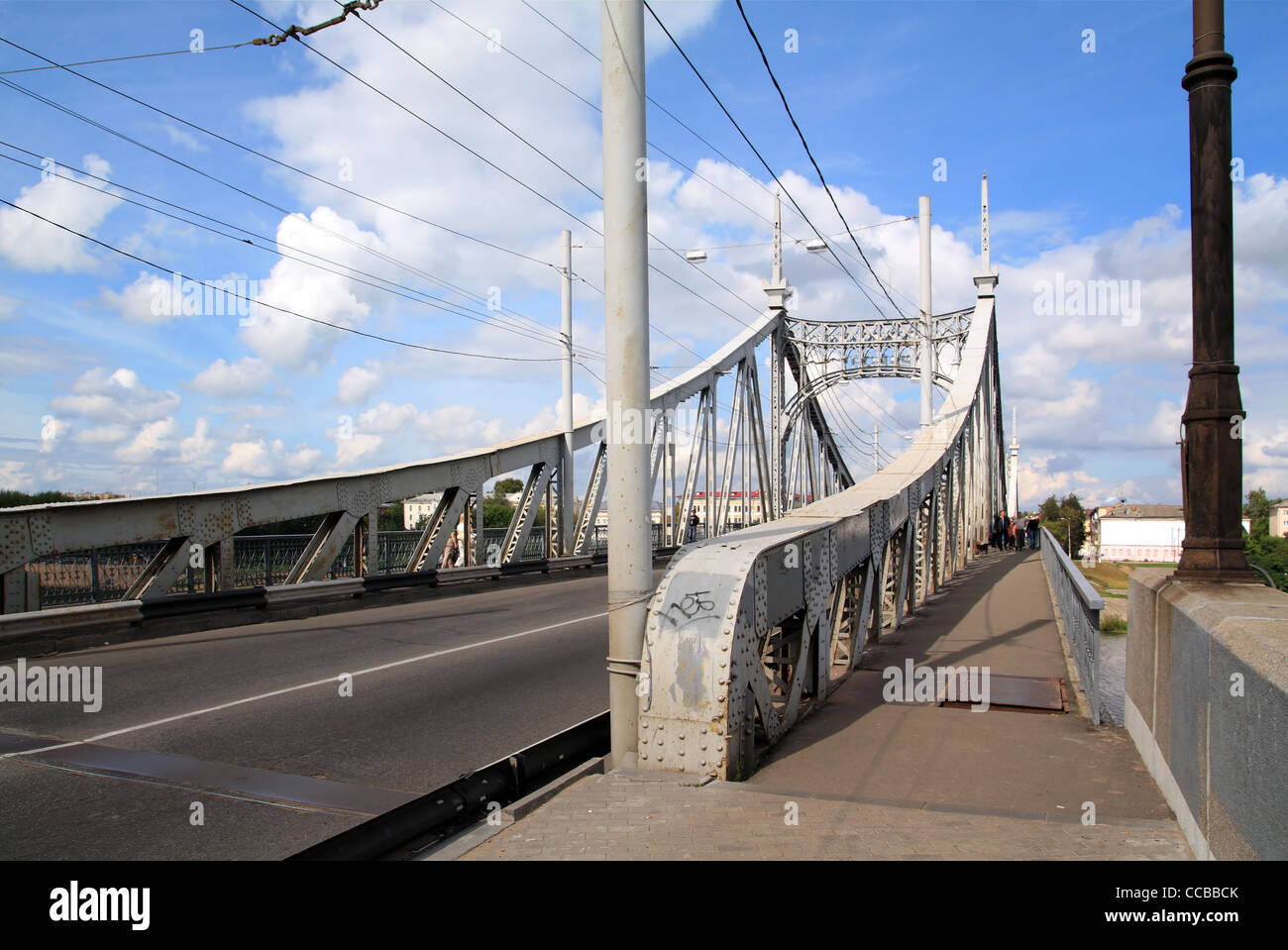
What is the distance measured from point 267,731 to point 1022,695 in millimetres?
6091

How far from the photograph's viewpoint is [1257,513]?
87.9 metres

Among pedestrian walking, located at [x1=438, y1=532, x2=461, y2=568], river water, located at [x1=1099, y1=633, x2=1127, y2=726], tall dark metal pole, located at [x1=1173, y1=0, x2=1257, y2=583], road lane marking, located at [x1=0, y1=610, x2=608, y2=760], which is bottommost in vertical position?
river water, located at [x1=1099, y1=633, x2=1127, y2=726]

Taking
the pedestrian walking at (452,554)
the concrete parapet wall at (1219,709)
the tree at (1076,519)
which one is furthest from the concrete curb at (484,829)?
the tree at (1076,519)

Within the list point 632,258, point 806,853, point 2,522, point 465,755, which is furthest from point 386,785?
point 2,522

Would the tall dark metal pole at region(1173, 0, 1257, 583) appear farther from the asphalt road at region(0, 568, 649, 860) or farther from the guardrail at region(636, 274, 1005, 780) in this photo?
the asphalt road at region(0, 568, 649, 860)

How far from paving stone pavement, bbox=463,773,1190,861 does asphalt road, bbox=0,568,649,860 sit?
137 cm

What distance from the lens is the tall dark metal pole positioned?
4953 mm

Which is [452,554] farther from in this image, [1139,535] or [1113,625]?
[1139,535]

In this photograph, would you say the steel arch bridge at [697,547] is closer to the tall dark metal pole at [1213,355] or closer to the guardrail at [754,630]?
the guardrail at [754,630]

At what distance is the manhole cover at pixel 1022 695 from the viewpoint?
7.31m

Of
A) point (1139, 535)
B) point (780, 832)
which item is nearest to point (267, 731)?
point (780, 832)

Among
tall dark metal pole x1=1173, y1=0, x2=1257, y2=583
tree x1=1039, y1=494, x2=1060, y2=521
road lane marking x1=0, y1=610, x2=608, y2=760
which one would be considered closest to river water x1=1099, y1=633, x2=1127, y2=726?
tall dark metal pole x1=1173, y1=0, x2=1257, y2=583

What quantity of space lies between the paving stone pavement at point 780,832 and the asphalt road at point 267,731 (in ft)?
4.48
